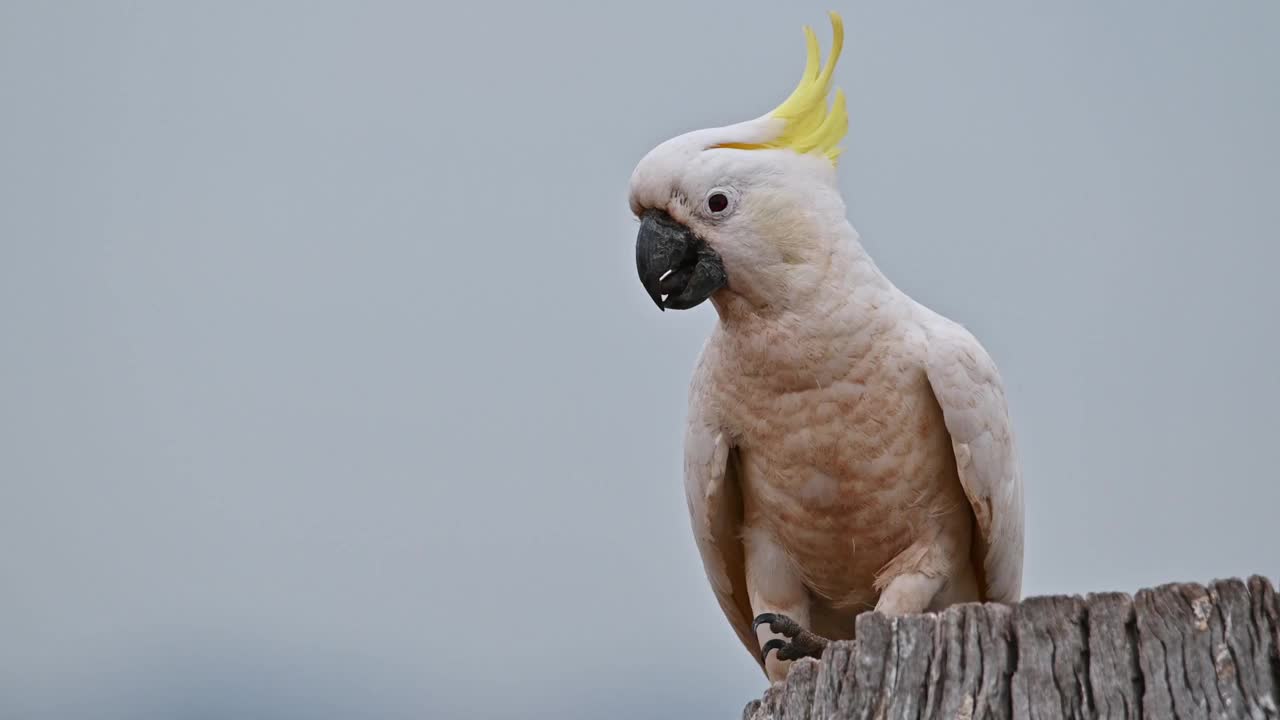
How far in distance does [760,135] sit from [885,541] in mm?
1352

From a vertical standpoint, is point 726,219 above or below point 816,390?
above

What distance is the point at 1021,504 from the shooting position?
4.43m

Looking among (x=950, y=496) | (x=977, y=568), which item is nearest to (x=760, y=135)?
(x=950, y=496)

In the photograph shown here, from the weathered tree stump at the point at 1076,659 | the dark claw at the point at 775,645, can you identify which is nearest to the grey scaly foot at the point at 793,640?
the dark claw at the point at 775,645

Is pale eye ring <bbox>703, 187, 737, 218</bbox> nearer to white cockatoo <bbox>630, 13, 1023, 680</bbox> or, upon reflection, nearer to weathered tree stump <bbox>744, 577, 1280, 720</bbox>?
white cockatoo <bbox>630, 13, 1023, 680</bbox>

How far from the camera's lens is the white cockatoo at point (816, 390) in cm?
401

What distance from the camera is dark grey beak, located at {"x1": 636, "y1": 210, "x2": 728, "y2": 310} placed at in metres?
4.01

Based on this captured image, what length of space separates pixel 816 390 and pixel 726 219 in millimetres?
599

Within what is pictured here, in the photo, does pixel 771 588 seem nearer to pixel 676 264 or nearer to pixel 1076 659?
pixel 676 264

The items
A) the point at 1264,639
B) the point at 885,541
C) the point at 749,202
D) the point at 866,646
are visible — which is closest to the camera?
the point at 1264,639

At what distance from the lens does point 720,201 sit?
3.99 metres

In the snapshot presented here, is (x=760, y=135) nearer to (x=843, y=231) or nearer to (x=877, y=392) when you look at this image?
(x=843, y=231)

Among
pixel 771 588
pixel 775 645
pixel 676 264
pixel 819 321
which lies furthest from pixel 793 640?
pixel 676 264

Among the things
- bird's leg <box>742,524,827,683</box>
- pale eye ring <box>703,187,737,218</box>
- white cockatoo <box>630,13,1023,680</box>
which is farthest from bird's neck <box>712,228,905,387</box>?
bird's leg <box>742,524,827,683</box>
